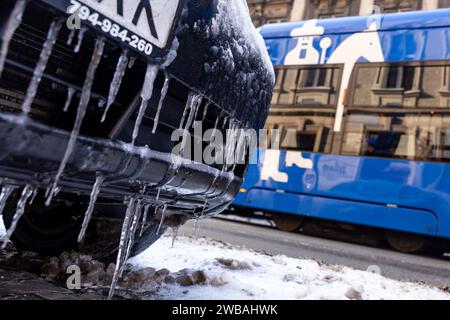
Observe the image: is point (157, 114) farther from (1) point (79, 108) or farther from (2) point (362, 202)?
(2) point (362, 202)

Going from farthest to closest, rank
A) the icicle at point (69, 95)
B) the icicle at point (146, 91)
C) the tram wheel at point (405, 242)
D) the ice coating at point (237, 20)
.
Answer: the tram wheel at point (405, 242) → the ice coating at point (237, 20) → the icicle at point (146, 91) → the icicle at point (69, 95)

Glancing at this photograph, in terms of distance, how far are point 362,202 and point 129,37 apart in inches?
206

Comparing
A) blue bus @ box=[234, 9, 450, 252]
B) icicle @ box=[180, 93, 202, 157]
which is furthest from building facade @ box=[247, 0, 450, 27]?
icicle @ box=[180, 93, 202, 157]

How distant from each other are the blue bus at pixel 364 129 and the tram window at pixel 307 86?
17 mm

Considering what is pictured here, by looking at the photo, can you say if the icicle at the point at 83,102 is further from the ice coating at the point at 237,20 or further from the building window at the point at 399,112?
the building window at the point at 399,112

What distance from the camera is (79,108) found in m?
1.19

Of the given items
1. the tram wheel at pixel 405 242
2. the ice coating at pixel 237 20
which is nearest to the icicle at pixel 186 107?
the ice coating at pixel 237 20

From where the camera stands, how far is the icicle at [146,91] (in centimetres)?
132

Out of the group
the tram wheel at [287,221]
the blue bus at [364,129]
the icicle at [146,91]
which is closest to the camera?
the icicle at [146,91]

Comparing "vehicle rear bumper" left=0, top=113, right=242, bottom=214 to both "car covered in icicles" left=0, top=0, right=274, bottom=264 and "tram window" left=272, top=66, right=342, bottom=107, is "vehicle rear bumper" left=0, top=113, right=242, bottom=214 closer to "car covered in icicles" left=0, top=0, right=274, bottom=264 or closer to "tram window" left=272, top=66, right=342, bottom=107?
"car covered in icicles" left=0, top=0, right=274, bottom=264

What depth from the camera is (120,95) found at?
4.50 feet

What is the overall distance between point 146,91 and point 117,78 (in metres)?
0.11

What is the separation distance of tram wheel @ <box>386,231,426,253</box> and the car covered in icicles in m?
4.80
